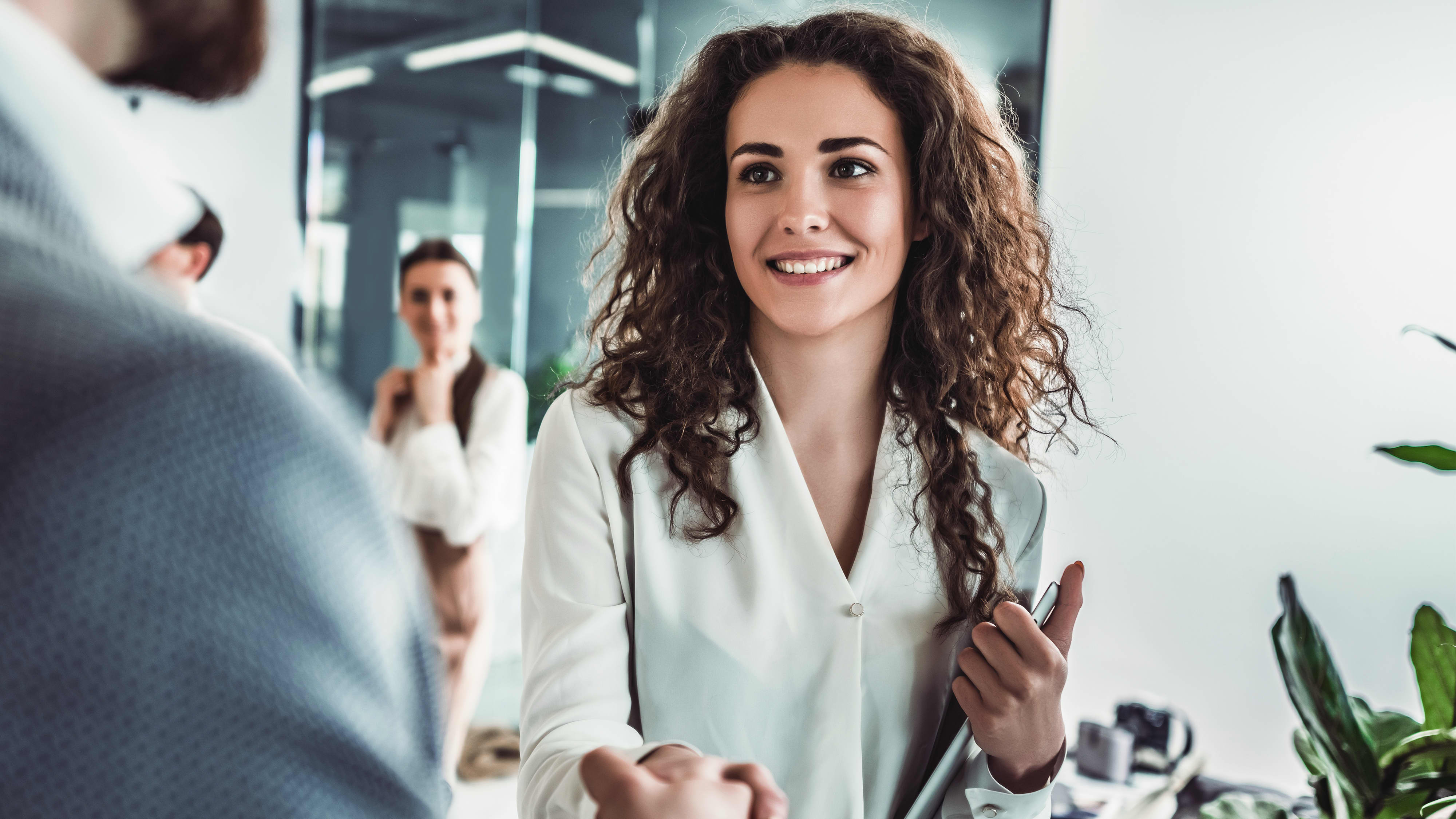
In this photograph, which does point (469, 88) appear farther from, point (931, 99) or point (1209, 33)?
point (931, 99)

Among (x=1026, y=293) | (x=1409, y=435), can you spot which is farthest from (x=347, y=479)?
(x=1409, y=435)

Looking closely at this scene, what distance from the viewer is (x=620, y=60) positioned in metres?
3.98

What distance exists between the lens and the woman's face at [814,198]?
3.58 feet

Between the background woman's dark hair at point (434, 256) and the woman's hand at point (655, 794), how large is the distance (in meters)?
2.91

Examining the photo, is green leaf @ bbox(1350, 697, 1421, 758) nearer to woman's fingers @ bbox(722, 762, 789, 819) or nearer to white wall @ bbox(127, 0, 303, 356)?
woman's fingers @ bbox(722, 762, 789, 819)

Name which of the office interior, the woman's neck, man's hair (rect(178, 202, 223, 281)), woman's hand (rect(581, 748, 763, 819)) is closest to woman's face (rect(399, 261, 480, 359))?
the office interior

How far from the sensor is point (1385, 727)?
1346 mm

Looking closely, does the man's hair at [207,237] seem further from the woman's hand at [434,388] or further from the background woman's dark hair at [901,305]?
the background woman's dark hair at [901,305]

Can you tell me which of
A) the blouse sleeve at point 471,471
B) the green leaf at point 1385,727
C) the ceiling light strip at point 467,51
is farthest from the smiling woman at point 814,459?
the ceiling light strip at point 467,51

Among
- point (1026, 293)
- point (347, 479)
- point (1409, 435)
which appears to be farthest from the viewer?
point (1409, 435)

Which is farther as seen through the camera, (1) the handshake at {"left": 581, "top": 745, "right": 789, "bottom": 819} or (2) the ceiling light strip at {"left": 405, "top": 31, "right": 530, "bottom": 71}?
(2) the ceiling light strip at {"left": 405, "top": 31, "right": 530, "bottom": 71}

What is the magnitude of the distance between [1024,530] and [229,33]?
110 centimetres

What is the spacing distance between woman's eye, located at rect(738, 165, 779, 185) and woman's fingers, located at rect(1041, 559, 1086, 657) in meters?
0.58

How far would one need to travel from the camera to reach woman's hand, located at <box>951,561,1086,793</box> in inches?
38.3
